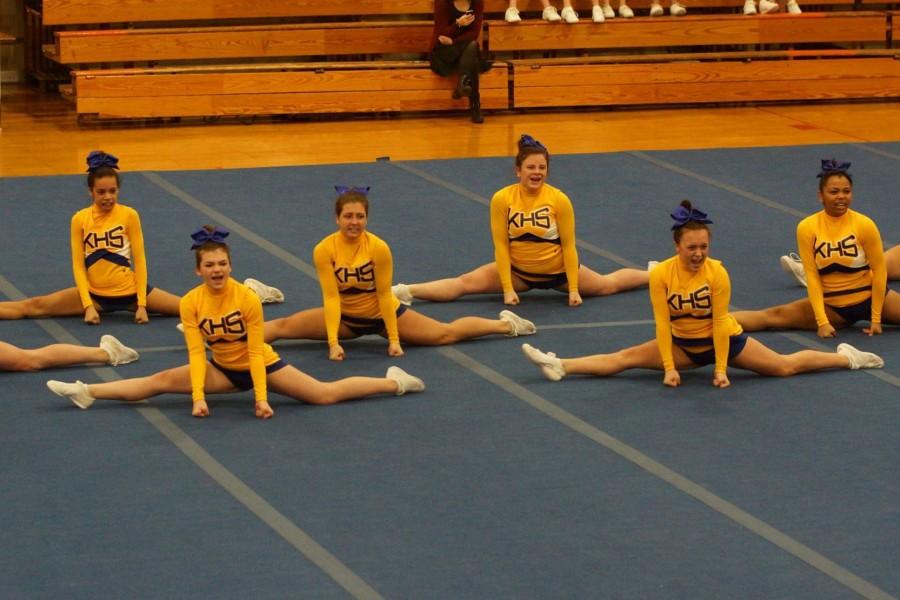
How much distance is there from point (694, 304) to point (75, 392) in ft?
8.47

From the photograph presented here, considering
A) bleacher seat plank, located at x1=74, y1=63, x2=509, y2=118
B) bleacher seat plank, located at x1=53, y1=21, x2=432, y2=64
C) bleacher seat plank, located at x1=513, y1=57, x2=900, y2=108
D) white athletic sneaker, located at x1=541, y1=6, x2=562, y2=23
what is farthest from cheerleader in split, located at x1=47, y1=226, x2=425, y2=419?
white athletic sneaker, located at x1=541, y1=6, x2=562, y2=23

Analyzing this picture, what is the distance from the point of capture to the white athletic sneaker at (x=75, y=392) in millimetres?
6258

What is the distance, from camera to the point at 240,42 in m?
13.6

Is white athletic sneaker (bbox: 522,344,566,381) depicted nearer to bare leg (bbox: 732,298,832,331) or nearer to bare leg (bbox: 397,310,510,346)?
bare leg (bbox: 397,310,510,346)

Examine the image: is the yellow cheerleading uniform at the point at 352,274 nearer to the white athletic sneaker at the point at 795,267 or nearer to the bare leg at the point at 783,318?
the bare leg at the point at 783,318

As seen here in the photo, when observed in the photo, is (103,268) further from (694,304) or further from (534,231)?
(694,304)

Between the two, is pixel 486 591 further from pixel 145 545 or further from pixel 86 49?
pixel 86 49

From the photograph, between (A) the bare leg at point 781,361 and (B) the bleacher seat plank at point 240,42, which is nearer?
(A) the bare leg at point 781,361

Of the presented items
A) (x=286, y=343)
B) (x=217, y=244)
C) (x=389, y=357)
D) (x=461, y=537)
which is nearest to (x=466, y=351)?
(x=389, y=357)

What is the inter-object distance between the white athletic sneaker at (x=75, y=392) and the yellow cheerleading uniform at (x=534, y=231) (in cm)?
235

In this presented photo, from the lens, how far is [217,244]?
6070 millimetres

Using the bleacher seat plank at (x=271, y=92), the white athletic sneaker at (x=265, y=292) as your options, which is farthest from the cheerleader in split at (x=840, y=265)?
the bleacher seat plank at (x=271, y=92)

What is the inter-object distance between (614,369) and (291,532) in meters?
2.12

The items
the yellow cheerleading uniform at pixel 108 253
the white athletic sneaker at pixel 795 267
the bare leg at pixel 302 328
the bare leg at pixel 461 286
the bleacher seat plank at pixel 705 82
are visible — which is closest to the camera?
the bare leg at pixel 302 328
